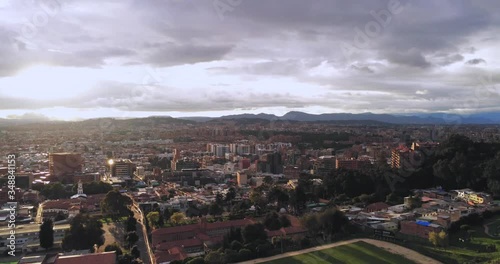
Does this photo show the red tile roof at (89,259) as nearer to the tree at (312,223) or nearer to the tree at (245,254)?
the tree at (245,254)

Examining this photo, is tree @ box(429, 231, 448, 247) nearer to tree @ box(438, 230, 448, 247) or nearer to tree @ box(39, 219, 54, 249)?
tree @ box(438, 230, 448, 247)

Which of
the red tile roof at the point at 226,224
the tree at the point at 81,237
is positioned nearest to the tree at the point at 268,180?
the red tile roof at the point at 226,224

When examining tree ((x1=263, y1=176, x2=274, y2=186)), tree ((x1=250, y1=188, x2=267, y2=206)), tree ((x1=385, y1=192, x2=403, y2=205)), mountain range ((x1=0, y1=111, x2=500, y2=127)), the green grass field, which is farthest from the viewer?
mountain range ((x1=0, y1=111, x2=500, y2=127))

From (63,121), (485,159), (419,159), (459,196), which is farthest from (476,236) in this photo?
(63,121)

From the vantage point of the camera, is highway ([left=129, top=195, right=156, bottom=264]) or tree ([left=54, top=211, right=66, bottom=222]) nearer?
highway ([left=129, top=195, right=156, bottom=264])

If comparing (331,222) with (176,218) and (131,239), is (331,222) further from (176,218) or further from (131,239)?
(131,239)

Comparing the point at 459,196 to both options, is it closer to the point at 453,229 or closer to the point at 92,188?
the point at 453,229

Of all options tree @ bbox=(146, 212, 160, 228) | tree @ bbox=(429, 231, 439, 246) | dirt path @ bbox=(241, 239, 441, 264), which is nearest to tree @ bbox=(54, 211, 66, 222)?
tree @ bbox=(146, 212, 160, 228)
